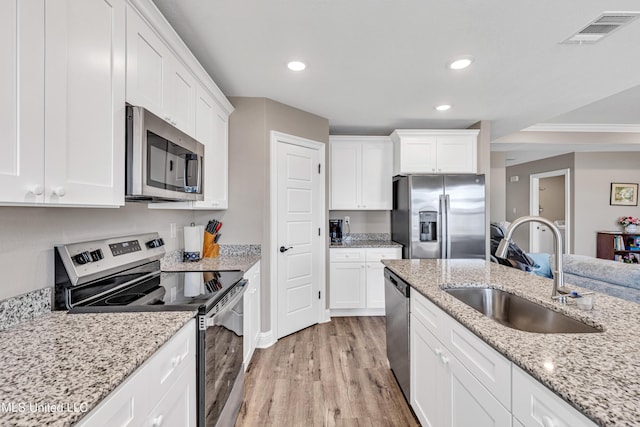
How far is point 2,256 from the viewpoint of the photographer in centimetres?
110

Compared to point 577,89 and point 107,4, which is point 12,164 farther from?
point 577,89

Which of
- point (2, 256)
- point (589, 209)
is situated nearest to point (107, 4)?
point (2, 256)

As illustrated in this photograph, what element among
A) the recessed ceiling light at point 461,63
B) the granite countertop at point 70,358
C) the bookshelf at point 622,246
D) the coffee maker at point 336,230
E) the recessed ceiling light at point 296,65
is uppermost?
the recessed ceiling light at point 461,63

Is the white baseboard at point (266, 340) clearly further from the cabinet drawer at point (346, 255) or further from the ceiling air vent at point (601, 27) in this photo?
the ceiling air vent at point (601, 27)

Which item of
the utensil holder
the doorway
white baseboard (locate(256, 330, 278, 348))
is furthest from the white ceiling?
the doorway

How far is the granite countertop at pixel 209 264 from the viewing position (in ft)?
7.23

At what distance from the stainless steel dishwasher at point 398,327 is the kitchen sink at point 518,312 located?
0.34 m

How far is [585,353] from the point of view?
0.87 meters

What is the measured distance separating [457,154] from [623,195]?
468cm

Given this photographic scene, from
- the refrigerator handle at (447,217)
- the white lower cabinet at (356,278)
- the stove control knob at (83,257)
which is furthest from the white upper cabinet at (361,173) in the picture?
the stove control knob at (83,257)

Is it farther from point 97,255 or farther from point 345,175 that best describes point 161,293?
point 345,175

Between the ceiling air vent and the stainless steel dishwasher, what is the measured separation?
196 cm

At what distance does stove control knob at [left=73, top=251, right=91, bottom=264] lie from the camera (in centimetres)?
136

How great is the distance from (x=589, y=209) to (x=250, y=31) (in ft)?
22.8
